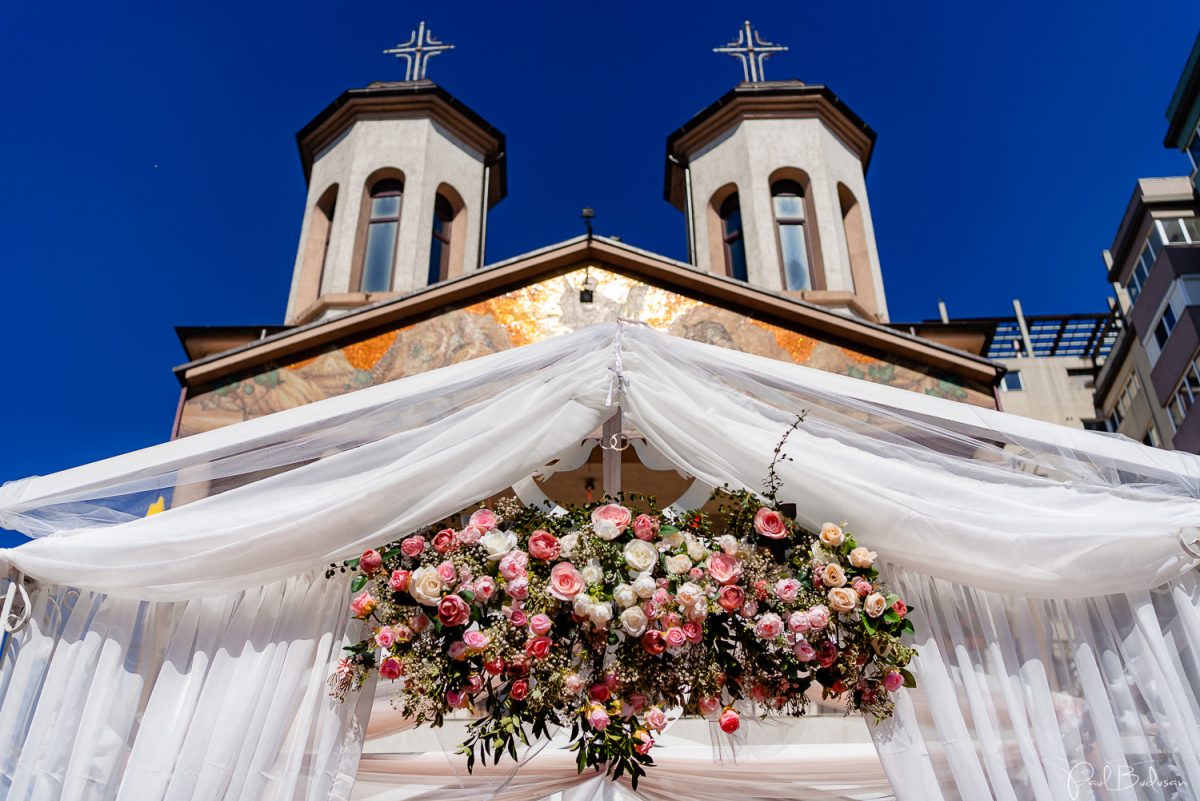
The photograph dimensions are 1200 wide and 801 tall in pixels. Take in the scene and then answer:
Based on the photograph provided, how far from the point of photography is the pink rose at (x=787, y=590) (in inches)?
115

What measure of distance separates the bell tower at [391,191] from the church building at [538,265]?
34mm

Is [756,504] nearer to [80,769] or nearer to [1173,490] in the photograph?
[1173,490]

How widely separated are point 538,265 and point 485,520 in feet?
27.2

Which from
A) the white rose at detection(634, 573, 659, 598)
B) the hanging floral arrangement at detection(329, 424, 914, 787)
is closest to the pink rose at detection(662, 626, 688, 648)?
the hanging floral arrangement at detection(329, 424, 914, 787)

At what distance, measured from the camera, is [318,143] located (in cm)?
1705

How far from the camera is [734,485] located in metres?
3.17

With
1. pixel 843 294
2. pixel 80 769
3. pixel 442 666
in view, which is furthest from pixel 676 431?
pixel 843 294

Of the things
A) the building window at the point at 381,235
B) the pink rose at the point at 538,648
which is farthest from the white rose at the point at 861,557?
the building window at the point at 381,235

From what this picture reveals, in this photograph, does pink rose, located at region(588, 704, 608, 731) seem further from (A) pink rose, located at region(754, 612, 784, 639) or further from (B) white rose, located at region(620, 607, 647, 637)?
(A) pink rose, located at region(754, 612, 784, 639)

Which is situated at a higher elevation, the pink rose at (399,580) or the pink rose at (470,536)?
the pink rose at (470,536)

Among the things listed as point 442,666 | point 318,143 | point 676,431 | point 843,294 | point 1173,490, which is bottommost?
point 442,666

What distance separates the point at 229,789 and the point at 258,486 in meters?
0.92

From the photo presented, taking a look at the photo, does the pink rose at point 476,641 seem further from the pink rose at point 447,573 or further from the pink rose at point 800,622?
the pink rose at point 800,622

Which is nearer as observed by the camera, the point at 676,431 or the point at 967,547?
the point at 967,547
